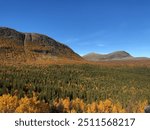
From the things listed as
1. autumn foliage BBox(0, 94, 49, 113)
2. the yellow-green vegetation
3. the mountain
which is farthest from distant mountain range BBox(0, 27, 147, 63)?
autumn foliage BBox(0, 94, 49, 113)

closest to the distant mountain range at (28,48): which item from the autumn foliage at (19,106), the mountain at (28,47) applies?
the mountain at (28,47)

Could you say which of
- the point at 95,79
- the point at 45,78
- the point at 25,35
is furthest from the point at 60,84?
the point at 25,35

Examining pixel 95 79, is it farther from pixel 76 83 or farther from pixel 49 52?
pixel 49 52

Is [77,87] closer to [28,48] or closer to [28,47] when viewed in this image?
[28,48]

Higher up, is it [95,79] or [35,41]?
[35,41]

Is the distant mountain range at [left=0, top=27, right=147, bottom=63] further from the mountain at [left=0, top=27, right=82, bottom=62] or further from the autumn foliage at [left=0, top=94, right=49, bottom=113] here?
the autumn foliage at [left=0, top=94, right=49, bottom=113]

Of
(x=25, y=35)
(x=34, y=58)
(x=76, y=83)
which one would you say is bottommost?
(x=76, y=83)
